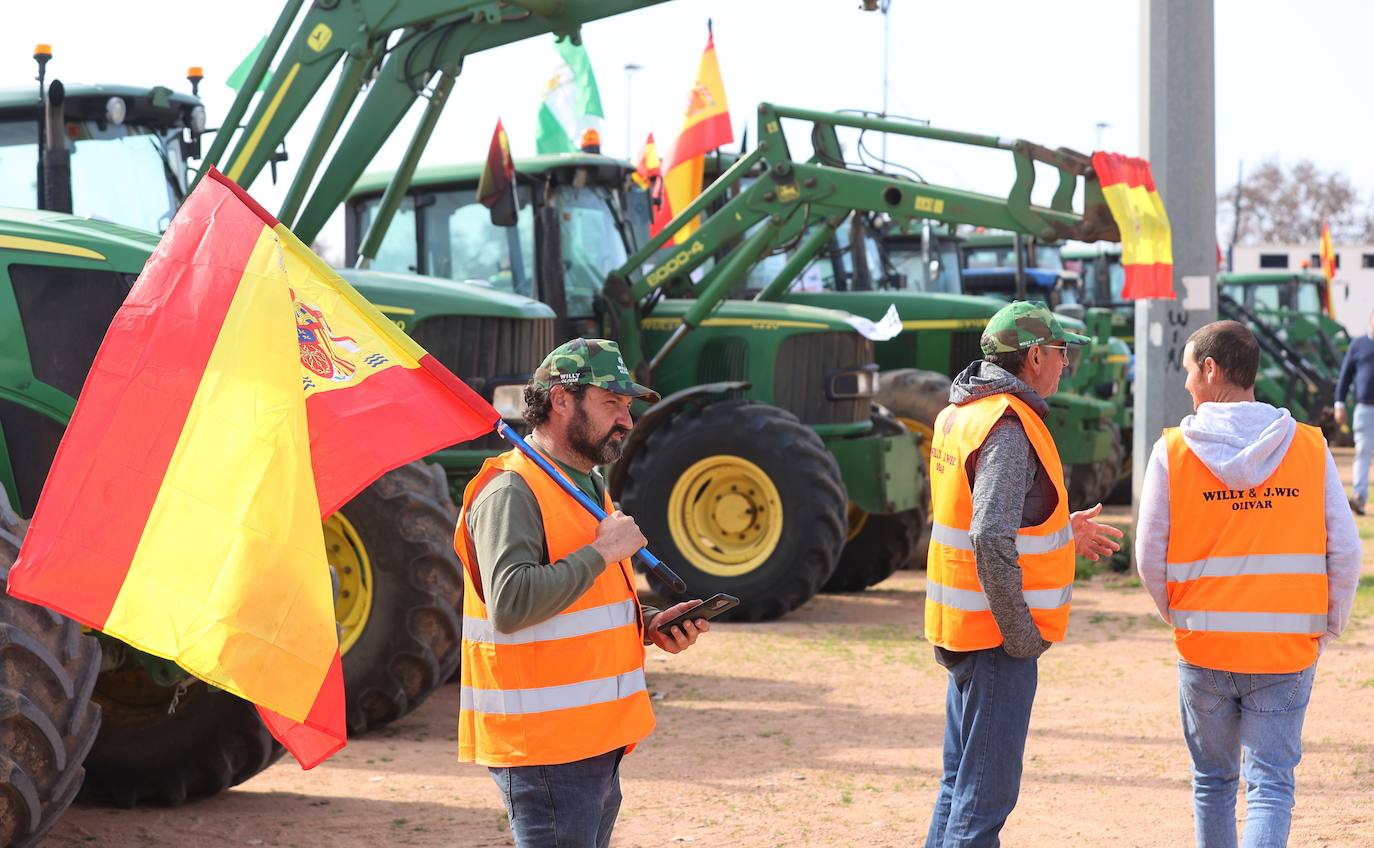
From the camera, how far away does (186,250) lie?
12.2 feet

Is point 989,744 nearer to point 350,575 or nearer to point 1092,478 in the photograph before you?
point 350,575

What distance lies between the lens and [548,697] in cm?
343

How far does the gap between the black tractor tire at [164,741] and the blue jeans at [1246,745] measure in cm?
317

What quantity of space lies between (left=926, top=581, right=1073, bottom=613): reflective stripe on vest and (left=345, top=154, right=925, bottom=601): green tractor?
222 inches

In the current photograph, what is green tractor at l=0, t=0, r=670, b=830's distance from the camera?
4613mm

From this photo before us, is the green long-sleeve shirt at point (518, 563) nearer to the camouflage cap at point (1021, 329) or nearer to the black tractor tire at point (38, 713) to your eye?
the camouflage cap at point (1021, 329)

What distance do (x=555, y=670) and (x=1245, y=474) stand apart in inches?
75.4

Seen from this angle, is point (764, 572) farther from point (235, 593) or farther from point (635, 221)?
point (235, 593)

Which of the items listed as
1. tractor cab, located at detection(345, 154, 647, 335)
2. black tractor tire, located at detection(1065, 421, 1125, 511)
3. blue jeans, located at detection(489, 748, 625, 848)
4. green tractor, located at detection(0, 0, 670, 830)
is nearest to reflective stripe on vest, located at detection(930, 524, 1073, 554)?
blue jeans, located at detection(489, 748, 625, 848)

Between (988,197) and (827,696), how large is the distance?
14.7 feet

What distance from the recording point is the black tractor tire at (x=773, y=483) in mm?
10086

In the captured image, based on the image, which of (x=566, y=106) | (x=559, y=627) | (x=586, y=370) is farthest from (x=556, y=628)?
(x=566, y=106)

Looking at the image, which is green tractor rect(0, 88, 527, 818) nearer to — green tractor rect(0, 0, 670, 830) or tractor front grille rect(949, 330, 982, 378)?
green tractor rect(0, 0, 670, 830)

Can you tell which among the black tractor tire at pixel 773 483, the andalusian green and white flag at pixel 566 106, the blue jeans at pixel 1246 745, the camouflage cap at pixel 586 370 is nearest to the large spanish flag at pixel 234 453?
the camouflage cap at pixel 586 370
